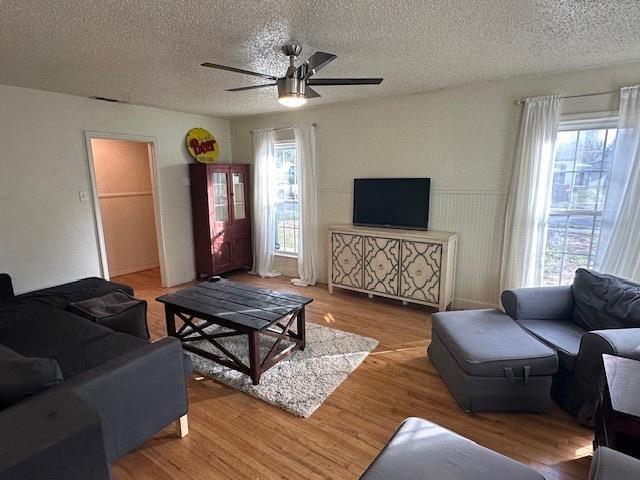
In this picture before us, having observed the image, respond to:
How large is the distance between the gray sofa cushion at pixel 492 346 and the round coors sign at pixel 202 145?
3.96 m

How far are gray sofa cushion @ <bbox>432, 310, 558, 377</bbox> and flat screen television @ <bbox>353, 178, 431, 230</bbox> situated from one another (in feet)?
4.96

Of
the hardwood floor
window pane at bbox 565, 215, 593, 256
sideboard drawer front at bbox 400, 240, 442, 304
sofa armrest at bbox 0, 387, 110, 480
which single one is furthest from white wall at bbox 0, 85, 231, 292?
window pane at bbox 565, 215, 593, 256

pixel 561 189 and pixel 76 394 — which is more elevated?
pixel 561 189

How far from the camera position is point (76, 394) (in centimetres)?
139

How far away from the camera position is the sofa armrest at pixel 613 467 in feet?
3.44

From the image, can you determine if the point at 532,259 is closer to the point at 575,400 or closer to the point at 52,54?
the point at 575,400

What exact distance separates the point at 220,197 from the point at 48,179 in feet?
6.34

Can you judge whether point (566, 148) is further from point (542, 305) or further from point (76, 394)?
point (76, 394)

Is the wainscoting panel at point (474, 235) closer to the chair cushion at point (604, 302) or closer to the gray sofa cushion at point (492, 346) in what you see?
the chair cushion at point (604, 302)

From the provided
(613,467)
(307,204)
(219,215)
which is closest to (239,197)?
(219,215)

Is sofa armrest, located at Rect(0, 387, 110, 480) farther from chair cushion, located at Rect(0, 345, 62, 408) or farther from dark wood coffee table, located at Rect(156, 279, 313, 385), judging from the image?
dark wood coffee table, located at Rect(156, 279, 313, 385)

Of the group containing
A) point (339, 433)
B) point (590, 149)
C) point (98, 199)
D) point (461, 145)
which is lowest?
point (339, 433)

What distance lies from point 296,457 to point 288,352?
38.9 inches

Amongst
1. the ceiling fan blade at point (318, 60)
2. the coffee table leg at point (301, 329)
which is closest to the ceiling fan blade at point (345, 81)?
the ceiling fan blade at point (318, 60)
